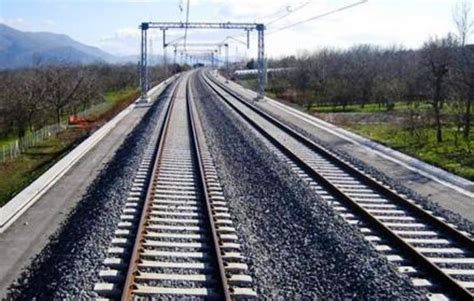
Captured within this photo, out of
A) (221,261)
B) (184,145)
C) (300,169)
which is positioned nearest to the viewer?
(221,261)

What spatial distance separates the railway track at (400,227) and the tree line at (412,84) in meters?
10.4

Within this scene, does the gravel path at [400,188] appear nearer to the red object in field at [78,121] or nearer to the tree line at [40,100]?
the red object in field at [78,121]

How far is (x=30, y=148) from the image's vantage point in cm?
3216

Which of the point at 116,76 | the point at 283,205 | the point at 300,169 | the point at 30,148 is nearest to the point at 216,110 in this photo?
the point at 30,148

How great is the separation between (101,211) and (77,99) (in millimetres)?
47748

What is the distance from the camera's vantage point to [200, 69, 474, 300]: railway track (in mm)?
8117

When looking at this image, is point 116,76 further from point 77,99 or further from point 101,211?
point 101,211

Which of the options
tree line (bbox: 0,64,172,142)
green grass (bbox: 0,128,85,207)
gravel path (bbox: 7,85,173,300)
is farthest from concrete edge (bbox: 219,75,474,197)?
tree line (bbox: 0,64,172,142)

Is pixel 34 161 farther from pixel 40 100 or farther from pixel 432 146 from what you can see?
pixel 40 100

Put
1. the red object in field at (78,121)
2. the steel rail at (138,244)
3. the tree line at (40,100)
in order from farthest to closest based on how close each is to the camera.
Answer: the tree line at (40,100)
the red object in field at (78,121)
the steel rail at (138,244)

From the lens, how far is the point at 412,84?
4200 cm

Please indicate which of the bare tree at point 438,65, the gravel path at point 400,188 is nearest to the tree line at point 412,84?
the bare tree at point 438,65

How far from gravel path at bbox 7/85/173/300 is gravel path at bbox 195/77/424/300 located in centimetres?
220

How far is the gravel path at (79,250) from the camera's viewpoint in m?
7.53
